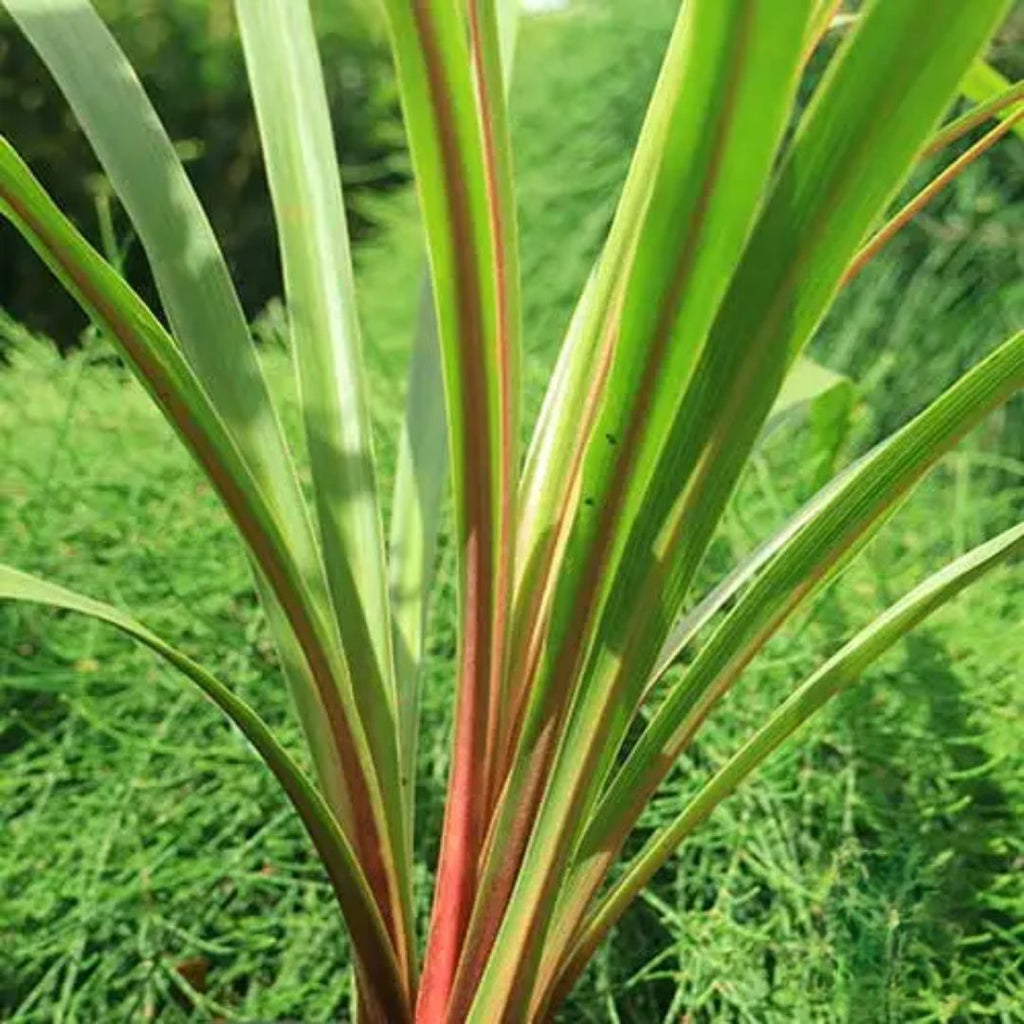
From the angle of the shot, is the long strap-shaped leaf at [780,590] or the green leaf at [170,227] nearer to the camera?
the long strap-shaped leaf at [780,590]

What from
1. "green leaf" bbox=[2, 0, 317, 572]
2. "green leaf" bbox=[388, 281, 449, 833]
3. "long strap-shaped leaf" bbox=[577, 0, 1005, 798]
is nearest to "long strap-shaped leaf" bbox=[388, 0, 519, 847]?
"green leaf" bbox=[388, 281, 449, 833]

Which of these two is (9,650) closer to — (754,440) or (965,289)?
(754,440)

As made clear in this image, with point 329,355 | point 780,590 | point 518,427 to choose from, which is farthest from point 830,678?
point 329,355

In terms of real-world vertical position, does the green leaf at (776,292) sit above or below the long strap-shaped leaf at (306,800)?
above

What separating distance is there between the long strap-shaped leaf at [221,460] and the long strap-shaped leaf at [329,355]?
0.02 m

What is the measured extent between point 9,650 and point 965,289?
3.92ft

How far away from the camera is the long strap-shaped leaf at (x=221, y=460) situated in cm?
59

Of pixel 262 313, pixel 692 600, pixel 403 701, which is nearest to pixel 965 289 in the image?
pixel 692 600

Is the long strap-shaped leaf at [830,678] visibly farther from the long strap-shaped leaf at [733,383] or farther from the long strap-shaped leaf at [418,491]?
the long strap-shaped leaf at [418,491]

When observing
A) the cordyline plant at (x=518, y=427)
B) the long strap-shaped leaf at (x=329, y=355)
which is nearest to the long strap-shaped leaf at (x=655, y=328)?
the cordyline plant at (x=518, y=427)

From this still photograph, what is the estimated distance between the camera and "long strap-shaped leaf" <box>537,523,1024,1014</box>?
62 cm

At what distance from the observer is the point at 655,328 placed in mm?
544

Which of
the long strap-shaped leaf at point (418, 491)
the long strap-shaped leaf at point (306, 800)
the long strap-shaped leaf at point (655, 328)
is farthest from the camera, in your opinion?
the long strap-shaped leaf at point (418, 491)

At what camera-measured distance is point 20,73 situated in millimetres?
3543
